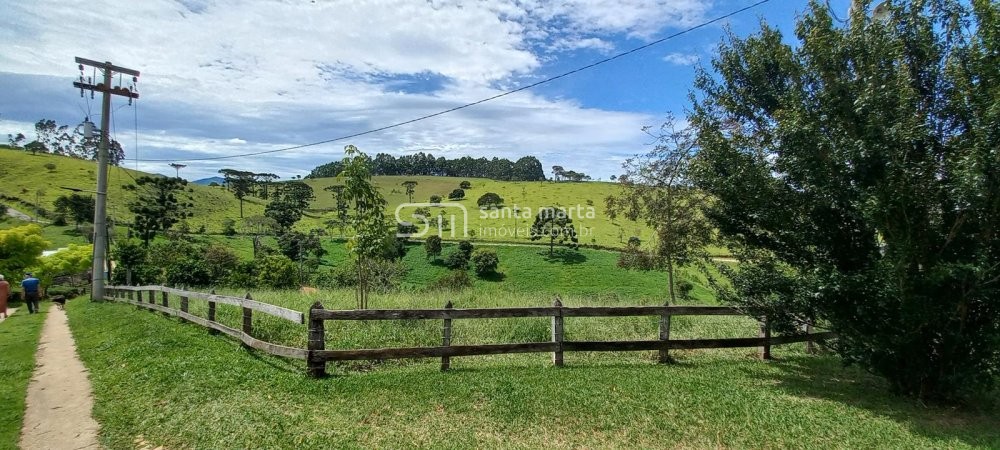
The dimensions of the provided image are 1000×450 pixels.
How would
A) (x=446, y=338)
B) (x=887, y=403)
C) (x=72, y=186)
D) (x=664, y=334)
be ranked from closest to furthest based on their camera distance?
(x=887, y=403)
(x=446, y=338)
(x=664, y=334)
(x=72, y=186)

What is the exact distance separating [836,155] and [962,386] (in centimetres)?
286

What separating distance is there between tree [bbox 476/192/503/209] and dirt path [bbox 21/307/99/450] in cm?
7675

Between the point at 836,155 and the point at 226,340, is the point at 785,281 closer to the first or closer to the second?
the point at 836,155

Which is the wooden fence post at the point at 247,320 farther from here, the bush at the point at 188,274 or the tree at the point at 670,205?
the bush at the point at 188,274

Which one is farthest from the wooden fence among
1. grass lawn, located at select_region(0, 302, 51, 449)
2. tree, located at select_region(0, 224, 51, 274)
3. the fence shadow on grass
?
tree, located at select_region(0, 224, 51, 274)

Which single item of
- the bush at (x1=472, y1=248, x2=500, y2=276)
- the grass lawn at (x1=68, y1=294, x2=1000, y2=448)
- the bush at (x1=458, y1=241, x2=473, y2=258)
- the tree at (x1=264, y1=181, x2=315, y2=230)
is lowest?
the bush at (x1=472, y1=248, x2=500, y2=276)

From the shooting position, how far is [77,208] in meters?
64.9

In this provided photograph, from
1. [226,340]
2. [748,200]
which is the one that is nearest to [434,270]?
[226,340]

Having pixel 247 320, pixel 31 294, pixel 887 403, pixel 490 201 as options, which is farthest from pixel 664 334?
pixel 490 201

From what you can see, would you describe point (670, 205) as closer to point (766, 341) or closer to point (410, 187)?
point (766, 341)

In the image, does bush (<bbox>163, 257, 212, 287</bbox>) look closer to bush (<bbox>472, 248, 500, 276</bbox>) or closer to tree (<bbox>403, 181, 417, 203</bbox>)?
bush (<bbox>472, 248, 500, 276</bbox>)

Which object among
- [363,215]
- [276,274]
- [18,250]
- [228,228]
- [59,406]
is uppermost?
[363,215]

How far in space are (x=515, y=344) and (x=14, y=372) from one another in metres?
7.74

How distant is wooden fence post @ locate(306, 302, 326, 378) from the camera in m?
6.43
